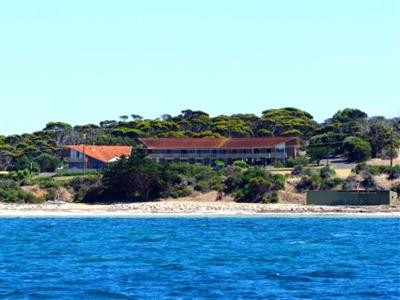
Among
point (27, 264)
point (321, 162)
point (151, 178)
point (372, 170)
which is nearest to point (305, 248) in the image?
point (27, 264)

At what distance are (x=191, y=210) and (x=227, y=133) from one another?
173ft

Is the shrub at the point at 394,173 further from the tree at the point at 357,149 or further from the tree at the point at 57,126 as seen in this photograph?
the tree at the point at 57,126

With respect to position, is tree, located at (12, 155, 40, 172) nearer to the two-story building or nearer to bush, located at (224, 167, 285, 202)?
the two-story building

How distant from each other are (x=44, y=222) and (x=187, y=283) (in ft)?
136

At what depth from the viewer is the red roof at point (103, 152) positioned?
4311 inches

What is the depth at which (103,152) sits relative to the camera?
112 metres

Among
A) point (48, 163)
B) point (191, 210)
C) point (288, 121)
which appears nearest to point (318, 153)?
point (191, 210)

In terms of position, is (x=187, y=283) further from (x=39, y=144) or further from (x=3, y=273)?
(x=39, y=144)

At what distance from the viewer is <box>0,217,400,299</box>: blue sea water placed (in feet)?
111

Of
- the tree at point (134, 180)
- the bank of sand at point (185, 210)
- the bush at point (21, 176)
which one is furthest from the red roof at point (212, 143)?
the bank of sand at point (185, 210)

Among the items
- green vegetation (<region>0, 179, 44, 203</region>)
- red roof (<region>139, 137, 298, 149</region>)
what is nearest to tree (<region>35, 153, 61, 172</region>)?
red roof (<region>139, 137, 298, 149</region>)

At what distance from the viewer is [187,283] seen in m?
35.8

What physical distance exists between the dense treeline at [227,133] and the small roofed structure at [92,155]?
1.83 meters

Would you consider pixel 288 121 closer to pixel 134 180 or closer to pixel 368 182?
pixel 368 182
